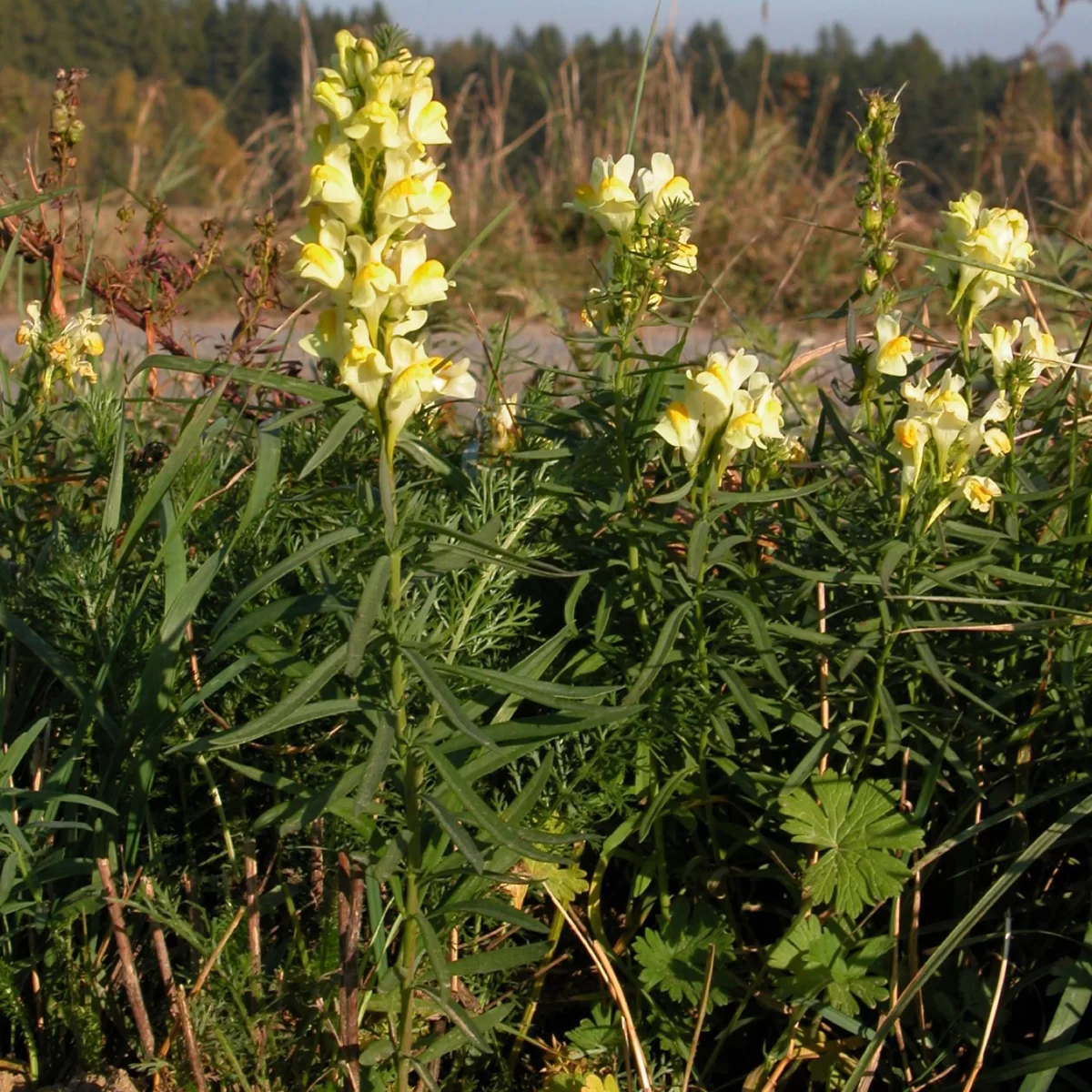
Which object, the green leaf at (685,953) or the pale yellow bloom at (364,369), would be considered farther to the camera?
the green leaf at (685,953)

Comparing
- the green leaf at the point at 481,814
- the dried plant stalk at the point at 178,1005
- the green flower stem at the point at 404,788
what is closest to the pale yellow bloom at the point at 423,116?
the green flower stem at the point at 404,788

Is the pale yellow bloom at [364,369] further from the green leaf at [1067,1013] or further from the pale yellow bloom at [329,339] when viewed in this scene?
the green leaf at [1067,1013]

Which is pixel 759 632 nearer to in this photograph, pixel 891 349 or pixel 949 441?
pixel 949 441

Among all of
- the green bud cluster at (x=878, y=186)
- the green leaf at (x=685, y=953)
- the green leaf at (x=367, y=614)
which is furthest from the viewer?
the green bud cluster at (x=878, y=186)

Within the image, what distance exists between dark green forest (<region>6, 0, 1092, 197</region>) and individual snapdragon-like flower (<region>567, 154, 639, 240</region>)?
26.2 ft

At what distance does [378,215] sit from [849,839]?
1.02 m

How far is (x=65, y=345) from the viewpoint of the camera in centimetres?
221

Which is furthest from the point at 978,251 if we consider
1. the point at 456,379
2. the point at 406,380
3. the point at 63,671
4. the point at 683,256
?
the point at 63,671

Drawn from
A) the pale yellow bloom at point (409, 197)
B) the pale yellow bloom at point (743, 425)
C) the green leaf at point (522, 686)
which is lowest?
the green leaf at point (522, 686)

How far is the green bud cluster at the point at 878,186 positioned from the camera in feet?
6.25

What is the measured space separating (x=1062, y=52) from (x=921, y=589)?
777 centimetres

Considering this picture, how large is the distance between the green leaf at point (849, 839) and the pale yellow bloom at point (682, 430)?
479mm

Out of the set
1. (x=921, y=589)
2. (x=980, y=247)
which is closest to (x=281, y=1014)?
(x=921, y=589)

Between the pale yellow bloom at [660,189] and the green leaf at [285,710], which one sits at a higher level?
the pale yellow bloom at [660,189]
